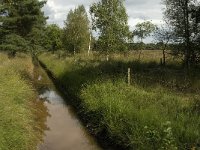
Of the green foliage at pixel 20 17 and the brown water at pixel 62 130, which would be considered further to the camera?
the green foliage at pixel 20 17

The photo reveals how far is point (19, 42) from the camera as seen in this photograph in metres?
49.5

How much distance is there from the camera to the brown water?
13992 mm

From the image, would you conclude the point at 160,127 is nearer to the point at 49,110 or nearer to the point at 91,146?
the point at 91,146

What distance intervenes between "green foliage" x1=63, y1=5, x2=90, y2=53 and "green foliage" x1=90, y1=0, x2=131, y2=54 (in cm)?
1731

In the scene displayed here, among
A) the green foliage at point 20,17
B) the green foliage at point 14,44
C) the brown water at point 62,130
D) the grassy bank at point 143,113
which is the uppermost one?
the green foliage at point 20,17

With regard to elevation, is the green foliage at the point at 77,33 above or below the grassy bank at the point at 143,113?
above

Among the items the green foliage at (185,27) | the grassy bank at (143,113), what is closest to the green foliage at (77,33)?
the green foliage at (185,27)

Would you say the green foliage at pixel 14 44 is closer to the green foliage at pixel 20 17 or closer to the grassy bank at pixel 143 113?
the green foliage at pixel 20 17

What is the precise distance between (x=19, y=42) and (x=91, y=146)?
3739cm

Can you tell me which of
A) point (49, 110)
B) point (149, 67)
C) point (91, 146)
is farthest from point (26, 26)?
point (91, 146)

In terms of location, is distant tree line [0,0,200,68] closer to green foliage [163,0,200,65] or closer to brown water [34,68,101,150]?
green foliage [163,0,200,65]

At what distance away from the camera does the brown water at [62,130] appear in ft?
45.9

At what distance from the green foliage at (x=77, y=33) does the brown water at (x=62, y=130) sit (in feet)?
115

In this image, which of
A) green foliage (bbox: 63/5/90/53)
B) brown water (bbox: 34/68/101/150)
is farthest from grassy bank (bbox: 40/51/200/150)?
green foliage (bbox: 63/5/90/53)
